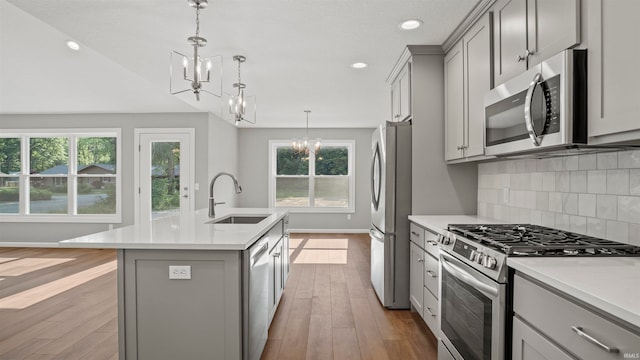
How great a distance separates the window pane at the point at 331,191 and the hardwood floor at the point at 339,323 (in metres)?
3.36

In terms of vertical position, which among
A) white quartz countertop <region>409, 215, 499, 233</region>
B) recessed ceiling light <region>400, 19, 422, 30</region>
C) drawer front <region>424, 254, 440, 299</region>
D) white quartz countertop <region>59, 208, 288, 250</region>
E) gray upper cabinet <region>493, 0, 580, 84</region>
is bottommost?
drawer front <region>424, 254, 440, 299</region>

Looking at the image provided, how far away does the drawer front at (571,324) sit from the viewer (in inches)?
36.5

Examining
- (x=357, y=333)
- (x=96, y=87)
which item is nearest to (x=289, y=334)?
(x=357, y=333)

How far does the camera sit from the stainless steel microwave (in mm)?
1522

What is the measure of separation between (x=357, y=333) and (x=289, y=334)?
532 mm

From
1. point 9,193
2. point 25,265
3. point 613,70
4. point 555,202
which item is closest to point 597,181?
point 555,202

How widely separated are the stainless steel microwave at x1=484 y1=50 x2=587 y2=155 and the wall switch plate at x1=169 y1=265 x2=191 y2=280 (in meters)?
1.88

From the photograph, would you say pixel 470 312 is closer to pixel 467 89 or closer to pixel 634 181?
pixel 634 181

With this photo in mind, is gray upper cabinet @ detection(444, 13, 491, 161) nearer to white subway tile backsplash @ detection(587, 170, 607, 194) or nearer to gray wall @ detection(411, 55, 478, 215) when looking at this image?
gray wall @ detection(411, 55, 478, 215)

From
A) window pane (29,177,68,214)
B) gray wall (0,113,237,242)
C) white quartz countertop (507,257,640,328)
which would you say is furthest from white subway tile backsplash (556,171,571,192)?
window pane (29,177,68,214)

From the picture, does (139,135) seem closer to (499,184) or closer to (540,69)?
(499,184)

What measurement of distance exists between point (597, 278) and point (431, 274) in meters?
1.52

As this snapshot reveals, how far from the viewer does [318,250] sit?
6.07 metres

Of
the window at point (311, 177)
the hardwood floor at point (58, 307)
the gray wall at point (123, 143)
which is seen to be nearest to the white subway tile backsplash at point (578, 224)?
the hardwood floor at point (58, 307)
